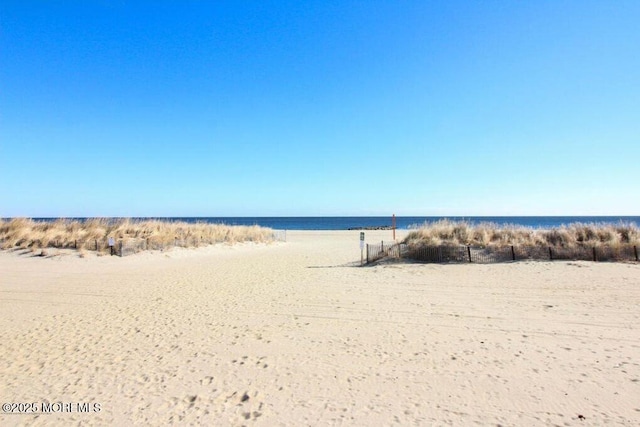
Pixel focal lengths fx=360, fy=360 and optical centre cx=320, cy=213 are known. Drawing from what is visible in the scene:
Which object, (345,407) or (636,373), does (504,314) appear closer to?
(636,373)

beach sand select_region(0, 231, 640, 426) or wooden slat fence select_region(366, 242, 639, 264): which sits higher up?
wooden slat fence select_region(366, 242, 639, 264)

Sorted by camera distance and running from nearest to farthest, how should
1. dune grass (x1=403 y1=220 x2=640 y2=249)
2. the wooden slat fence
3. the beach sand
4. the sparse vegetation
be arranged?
1. the beach sand
2. the wooden slat fence
3. dune grass (x1=403 y1=220 x2=640 y2=249)
4. the sparse vegetation

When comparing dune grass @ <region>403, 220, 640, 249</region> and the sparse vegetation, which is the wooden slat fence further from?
the sparse vegetation

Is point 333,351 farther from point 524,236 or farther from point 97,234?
point 97,234

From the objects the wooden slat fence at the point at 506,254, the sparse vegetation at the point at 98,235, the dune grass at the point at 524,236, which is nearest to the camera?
the wooden slat fence at the point at 506,254

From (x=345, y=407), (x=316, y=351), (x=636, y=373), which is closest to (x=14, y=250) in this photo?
(x=316, y=351)

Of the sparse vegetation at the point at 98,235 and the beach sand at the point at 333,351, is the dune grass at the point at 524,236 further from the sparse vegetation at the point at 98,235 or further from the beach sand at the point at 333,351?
the sparse vegetation at the point at 98,235

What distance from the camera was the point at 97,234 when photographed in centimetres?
2158

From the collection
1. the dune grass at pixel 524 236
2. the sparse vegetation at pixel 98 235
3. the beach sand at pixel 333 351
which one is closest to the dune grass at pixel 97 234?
the sparse vegetation at pixel 98 235

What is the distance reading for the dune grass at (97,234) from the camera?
1962cm

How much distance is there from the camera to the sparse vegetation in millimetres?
19562

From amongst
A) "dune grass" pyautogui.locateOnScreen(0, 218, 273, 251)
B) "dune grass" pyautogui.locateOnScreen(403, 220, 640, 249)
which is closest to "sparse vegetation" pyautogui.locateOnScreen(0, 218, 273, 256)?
"dune grass" pyautogui.locateOnScreen(0, 218, 273, 251)

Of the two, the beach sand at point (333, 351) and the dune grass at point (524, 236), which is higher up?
the dune grass at point (524, 236)

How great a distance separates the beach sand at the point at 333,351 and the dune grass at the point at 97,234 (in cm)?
939
